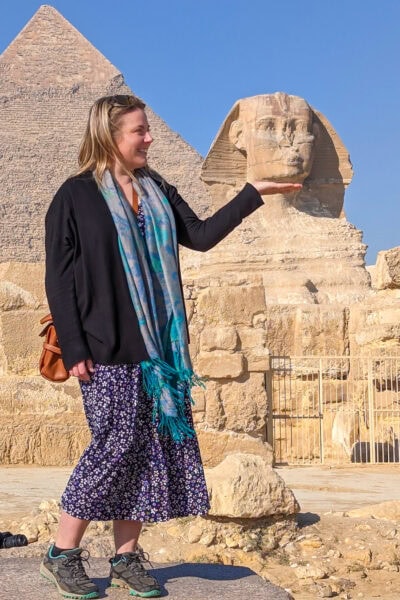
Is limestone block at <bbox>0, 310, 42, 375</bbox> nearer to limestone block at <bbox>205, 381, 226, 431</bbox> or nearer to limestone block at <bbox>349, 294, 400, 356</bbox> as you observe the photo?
limestone block at <bbox>205, 381, 226, 431</bbox>

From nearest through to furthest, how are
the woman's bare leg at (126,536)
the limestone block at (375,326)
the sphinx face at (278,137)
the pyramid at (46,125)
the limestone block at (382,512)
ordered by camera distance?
the woman's bare leg at (126,536), the limestone block at (382,512), the limestone block at (375,326), the sphinx face at (278,137), the pyramid at (46,125)

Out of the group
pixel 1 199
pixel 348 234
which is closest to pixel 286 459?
pixel 348 234

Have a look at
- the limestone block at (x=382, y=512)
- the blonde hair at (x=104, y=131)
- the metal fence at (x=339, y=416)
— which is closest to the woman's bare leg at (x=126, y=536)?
the blonde hair at (x=104, y=131)

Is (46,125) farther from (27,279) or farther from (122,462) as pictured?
(122,462)

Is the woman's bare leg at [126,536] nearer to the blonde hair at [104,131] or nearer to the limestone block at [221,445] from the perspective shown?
the blonde hair at [104,131]

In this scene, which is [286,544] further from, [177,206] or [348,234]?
[348,234]

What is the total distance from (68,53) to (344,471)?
361ft

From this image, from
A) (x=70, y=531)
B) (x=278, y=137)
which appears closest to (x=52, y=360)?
(x=70, y=531)

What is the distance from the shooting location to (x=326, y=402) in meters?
9.50

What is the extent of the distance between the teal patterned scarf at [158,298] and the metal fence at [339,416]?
4913 millimetres

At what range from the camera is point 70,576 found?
2.91m

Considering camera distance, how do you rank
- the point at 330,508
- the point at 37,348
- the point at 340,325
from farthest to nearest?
the point at 340,325, the point at 37,348, the point at 330,508

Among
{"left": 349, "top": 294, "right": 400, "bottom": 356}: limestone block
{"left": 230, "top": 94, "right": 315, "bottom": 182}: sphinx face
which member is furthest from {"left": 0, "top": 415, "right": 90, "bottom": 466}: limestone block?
{"left": 230, "top": 94, "right": 315, "bottom": 182}: sphinx face

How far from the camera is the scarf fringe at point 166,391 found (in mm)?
2932
